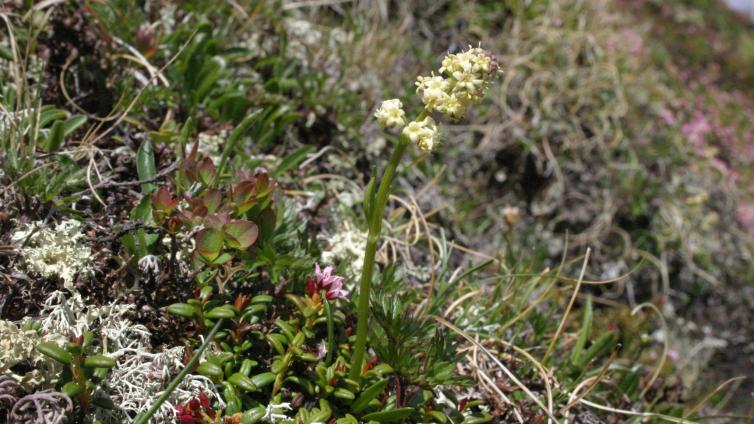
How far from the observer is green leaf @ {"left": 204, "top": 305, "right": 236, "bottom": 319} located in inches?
76.6

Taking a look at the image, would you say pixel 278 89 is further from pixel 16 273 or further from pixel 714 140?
pixel 714 140

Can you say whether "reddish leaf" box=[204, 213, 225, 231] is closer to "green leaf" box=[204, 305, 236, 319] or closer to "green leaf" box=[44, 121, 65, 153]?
"green leaf" box=[204, 305, 236, 319]

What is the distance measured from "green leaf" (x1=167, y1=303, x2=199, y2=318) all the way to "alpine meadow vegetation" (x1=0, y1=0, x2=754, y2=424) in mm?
22

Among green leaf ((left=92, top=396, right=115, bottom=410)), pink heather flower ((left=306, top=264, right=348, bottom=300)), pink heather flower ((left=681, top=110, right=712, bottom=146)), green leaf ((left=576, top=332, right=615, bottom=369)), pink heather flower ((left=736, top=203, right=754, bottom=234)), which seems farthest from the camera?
pink heather flower ((left=681, top=110, right=712, bottom=146))

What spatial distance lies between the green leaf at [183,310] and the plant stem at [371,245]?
505 millimetres

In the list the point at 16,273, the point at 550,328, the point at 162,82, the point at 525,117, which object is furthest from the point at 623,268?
the point at 16,273

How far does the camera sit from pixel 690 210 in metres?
4.77

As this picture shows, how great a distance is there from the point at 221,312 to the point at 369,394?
0.51 metres

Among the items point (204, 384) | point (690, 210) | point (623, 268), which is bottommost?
point (623, 268)

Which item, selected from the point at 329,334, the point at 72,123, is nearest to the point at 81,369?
the point at 329,334

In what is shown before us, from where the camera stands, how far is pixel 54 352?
160cm

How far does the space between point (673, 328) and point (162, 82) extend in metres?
3.84

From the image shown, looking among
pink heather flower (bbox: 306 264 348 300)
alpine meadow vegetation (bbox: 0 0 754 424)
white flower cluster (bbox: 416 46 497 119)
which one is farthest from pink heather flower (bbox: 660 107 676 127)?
white flower cluster (bbox: 416 46 497 119)

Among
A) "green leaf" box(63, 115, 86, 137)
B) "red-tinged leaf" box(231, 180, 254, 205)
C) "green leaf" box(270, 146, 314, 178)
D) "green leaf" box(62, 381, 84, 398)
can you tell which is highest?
"green leaf" box(63, 115, 86, 137)
